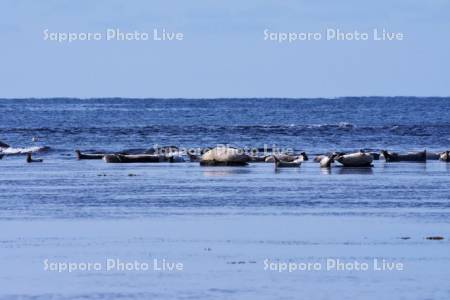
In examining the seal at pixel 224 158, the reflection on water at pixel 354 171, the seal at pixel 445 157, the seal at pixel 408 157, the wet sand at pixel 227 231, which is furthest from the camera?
the seal at pixel 408 157

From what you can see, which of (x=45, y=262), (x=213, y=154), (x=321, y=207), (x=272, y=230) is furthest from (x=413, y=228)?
(x=213, y=154)

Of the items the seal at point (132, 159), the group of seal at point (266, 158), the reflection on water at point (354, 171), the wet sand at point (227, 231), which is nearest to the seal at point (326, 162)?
the group of seal at point (266, 158)

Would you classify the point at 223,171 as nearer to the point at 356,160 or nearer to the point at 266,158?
the point at 356,160

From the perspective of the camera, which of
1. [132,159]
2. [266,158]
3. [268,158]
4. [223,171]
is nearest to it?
[223,171]

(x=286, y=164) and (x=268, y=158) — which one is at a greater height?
(x=268, y=158)

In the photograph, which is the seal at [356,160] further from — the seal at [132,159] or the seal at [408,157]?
the seal at [132,159]

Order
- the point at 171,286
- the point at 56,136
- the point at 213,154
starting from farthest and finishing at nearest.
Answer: the point at 56,136 < the point at 213,154 < the point at 171,286

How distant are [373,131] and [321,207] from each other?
63.2 metres

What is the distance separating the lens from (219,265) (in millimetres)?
21797

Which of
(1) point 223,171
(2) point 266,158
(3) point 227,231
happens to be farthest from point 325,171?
(3) point 227,231

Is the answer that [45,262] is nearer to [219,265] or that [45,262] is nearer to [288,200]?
[219,265]

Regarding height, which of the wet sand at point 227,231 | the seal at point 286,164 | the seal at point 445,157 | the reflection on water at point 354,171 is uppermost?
the seal at point 445,157

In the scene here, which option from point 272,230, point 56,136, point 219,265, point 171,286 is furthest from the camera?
point 56,136

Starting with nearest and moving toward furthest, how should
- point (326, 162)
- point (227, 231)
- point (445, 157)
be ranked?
point (227, 231) → point (326, 162) → point (445, 157)
